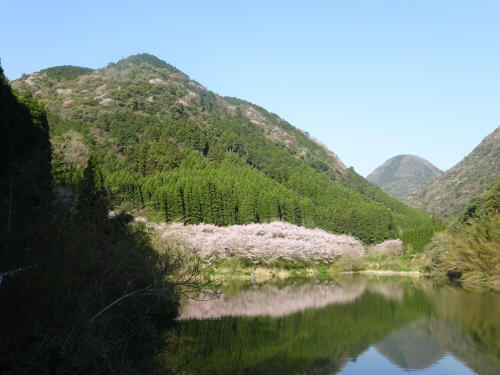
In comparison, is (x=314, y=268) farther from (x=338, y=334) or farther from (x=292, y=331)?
(x=292, y=331)

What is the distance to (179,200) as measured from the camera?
6159cm

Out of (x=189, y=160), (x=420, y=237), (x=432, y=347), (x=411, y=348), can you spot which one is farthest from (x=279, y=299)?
(x=189, y=160)

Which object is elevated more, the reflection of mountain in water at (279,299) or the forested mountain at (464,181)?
the forested mountain at (464,181)

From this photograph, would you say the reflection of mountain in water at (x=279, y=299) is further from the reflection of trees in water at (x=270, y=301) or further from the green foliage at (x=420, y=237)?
the green foliage at (x=420, y=237)

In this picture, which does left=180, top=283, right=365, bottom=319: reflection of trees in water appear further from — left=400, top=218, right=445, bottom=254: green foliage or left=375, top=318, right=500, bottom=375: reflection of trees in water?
left=400, top=218, right=445, bottom=254: green foliage

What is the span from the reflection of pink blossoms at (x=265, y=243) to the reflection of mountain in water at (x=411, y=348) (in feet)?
86.9

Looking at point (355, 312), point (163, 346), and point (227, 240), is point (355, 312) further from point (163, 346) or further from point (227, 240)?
point (227, 240)

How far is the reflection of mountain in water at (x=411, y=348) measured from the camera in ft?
60.9

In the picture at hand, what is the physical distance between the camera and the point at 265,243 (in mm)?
53406

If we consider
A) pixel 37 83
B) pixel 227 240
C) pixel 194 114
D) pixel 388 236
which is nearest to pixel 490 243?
pixel 227 240

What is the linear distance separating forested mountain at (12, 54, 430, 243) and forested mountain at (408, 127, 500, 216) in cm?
1779

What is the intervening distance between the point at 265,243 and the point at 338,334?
30.5m

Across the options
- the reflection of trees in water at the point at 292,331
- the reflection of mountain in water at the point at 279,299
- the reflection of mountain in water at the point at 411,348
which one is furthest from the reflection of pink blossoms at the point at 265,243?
the reflection of mountain in water at the point at 411,348

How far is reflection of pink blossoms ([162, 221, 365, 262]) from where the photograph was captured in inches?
2018
